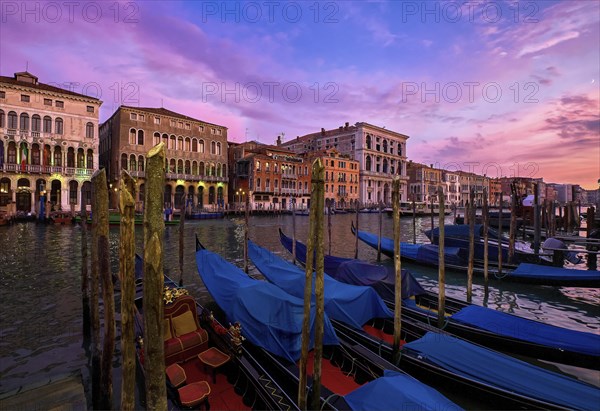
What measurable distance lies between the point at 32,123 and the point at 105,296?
33247 millimetres

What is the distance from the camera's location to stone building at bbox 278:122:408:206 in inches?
2282

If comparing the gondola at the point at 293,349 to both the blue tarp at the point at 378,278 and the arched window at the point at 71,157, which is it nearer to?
the blue tarp at the point at 378,278

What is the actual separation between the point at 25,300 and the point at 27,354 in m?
3.40

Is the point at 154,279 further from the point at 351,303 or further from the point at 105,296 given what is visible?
the point at 351,303

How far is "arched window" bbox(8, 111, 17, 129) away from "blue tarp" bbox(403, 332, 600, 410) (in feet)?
117

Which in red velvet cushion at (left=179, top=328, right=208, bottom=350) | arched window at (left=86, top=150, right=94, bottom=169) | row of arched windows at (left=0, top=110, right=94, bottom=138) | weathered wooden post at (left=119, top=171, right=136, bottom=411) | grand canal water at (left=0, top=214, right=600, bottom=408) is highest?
row of arched windows at (left=0, top=110, right=94, bottom=138)

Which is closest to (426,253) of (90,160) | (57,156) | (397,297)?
(397,297)

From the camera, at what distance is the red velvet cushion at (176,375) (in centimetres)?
388

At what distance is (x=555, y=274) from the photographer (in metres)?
8.79

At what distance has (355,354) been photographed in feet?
14.8

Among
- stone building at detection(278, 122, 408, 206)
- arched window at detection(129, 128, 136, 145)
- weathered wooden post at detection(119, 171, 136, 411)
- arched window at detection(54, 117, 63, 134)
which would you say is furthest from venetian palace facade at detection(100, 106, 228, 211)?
weathered wooden post at detection(119, 171, 136, 411)

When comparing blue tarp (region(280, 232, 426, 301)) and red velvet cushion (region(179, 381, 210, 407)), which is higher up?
blue tarp (region(280, 232, 426, 301))

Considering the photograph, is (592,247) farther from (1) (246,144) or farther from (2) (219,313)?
(1) (246,144)

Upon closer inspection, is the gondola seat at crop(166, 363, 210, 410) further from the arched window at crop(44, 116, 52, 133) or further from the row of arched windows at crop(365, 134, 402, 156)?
the row of arched windows at crop(365, 134, 402, 156)
